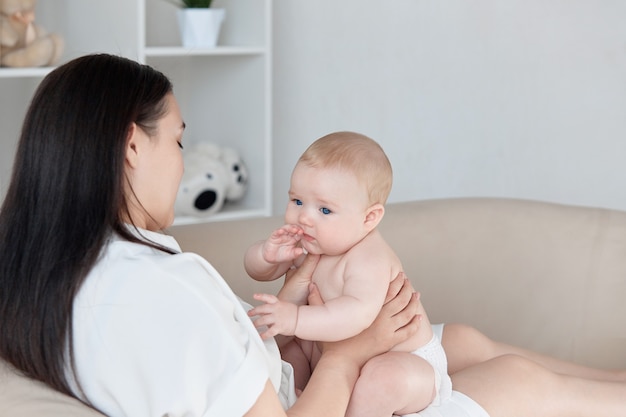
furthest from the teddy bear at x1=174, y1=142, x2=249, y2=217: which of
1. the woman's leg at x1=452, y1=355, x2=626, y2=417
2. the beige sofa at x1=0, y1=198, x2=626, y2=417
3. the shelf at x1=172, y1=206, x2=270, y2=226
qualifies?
the woman's leg at x1=452, y1=355, x2=626, y2=417

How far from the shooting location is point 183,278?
1069mm

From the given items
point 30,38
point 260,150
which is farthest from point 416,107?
point 30,38

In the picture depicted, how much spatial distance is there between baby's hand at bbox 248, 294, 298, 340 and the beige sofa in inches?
25.5

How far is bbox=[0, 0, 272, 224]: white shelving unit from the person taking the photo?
8.37ft

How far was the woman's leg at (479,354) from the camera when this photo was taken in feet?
5.45

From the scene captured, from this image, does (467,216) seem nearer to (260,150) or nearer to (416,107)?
(416,107)

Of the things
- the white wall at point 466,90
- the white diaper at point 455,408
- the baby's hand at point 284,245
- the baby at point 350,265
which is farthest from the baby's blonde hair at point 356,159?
the white wall at point 466,90

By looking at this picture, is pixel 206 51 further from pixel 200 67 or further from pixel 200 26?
pixel 200 67

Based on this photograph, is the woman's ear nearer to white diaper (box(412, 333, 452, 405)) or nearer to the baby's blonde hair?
the baby's blonde hair

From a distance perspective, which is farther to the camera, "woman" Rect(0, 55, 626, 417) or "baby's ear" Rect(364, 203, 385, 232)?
"baby's ear" Rect(364, 203, 385, 232)

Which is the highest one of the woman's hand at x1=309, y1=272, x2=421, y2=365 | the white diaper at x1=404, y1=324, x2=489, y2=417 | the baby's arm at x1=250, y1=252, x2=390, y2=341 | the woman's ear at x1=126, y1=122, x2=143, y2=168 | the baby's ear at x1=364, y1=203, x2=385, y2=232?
the woman's ear at x1=126, y1=122, x2=143, y2=168

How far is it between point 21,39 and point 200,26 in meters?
0.54

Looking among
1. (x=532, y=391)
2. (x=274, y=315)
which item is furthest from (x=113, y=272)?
(x=532, y=391)

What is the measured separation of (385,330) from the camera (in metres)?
1.41
